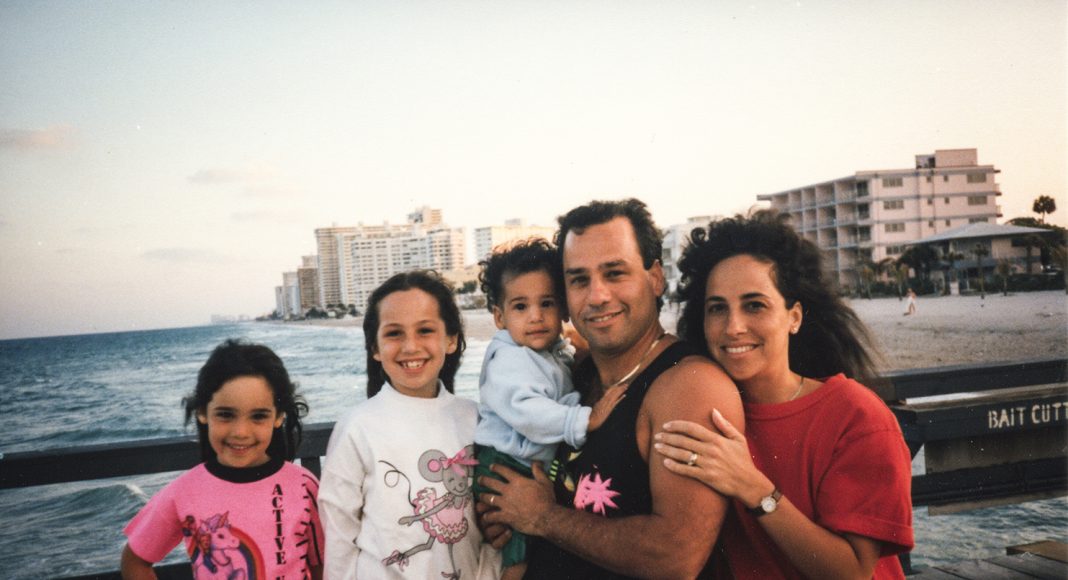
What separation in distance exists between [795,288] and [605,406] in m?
0.74

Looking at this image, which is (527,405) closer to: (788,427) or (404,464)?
(404,464)

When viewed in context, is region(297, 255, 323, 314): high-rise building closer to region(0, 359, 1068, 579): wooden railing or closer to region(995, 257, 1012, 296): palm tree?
region(995, 257, 1012, 296): palm tree

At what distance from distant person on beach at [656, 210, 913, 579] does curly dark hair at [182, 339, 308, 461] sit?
1561 millimetres

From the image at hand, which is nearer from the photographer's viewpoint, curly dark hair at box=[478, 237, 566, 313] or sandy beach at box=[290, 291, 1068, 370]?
curly dark hair at box=[478, 237, 566, 313]

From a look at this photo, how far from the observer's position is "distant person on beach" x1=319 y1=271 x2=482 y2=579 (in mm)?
2301

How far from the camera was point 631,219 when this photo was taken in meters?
2.38

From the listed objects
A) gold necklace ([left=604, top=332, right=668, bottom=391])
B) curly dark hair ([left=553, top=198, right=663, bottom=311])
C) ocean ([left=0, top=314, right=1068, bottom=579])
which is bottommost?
ocean ([left=0, top=314, right=1068, bottom=579])

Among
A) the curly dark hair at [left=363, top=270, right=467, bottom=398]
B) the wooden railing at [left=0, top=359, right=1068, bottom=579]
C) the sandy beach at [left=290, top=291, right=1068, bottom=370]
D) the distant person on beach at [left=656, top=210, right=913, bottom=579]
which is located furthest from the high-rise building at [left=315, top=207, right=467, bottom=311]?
the distant person on beach at [left=656, top=210, right=913, bottom=579]

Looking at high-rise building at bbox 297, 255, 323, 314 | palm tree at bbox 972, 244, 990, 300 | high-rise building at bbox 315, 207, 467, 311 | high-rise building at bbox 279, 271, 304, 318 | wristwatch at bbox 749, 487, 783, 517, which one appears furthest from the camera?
high-rise building at bbox 279, 271, 304, 318

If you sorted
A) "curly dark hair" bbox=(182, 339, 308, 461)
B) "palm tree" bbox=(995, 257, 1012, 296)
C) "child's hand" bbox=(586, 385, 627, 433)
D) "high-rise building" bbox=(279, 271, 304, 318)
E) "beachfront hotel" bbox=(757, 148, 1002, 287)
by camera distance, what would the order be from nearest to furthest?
"child's hand" bbox=(586, 385, 627, 433), "curly dark hair" bbox=(182, 339, 308, 461), "palm tree" bbox=(995, 257, 1012, 296), "beachfront hotel" bbox=(757, 148, 1002, 287), "high-rise building" bbox=(279, 271, 304, 318)

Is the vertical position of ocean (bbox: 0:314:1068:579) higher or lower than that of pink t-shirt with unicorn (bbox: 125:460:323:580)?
lower

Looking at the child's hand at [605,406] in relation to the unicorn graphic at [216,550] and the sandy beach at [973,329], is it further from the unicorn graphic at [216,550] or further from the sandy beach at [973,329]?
the sandy beach at [973,329]

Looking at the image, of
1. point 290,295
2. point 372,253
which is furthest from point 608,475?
point 290,295

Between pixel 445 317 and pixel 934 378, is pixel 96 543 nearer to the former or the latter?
pixel 445 317
